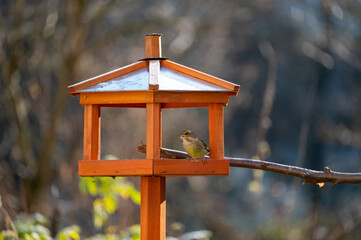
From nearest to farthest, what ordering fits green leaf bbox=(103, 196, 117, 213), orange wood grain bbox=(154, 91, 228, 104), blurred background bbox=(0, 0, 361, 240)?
1. orange wood grain bbox=(154, 91, 228, 104)
2. green leaf bbox=(103, 196, 117, 213)
3. blurred background bbox=(0, 0, 361, 240)

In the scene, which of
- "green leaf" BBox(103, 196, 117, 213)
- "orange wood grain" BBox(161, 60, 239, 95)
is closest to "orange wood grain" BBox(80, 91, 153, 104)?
"orange wood grain" BBox(161, 60, 239, 95)

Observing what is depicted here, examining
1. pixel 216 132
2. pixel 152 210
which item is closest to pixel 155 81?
pixel 216 132

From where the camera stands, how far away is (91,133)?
4145mm

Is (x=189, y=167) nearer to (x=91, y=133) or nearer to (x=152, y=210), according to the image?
(x=152, y=210)

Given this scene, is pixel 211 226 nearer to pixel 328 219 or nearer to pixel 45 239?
pixel 328 219

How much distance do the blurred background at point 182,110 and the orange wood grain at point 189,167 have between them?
281 cm

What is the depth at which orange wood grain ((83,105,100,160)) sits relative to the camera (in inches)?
162

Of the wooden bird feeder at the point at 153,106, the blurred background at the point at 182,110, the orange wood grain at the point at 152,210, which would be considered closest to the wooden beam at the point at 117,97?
the wooden bird feeder at the point at 153,106

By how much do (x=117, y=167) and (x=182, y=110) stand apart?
25.8 ft

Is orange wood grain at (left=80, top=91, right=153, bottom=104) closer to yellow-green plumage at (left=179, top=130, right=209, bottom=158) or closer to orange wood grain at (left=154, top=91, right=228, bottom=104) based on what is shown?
orange wood grain at (left=154, top=91, right=228, bottom=104)

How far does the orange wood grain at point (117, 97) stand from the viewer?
12.9 ft

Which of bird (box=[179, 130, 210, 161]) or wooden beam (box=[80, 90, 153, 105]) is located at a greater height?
wooden beam (box=[80, 90, 153, 105])

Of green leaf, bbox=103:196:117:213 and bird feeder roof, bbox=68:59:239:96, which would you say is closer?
bird feeder roof, bbox=68:59:239:96

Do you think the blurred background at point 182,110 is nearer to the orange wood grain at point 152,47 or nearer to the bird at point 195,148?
the bird at point 195,148
